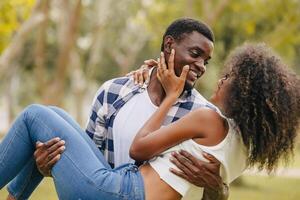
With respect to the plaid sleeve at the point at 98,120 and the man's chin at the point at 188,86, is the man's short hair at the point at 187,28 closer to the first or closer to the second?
the man's chin at the point at 188,86

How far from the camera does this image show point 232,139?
142 inches

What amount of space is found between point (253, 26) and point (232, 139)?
13737 millimetres

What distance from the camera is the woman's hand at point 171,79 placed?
389cm

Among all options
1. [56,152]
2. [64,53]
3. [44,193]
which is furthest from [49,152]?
[64,53]

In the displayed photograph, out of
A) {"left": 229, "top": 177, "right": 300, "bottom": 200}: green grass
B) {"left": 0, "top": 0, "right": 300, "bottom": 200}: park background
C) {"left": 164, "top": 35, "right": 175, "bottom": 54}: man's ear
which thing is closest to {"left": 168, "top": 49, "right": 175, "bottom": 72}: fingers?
{"left": 164, "top": 35, "right": 175, "bottom": 54}: man's ear

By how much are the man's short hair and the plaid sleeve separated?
55 cm

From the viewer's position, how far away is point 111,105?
168 inches

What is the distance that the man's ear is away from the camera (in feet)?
13.5

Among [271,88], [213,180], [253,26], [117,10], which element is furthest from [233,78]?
[117,10]

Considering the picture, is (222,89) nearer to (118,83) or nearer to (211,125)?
(211,125)

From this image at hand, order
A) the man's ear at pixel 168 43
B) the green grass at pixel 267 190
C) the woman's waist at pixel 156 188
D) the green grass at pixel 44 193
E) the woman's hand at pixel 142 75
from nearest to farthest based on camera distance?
the woman's waist at pixel 156 188 < the man's ear at pixel 168 43 < the woman's hand at pixel 142 75 < the green grass at pixel 44 193 < the green grass at pixel 267 190

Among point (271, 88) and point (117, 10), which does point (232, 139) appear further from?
point (117, 10)

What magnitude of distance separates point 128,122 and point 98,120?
1.05 ft

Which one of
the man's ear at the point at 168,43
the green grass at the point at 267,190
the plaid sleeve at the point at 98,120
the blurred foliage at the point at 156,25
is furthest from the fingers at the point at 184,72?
the green grass at the point at 267,190
